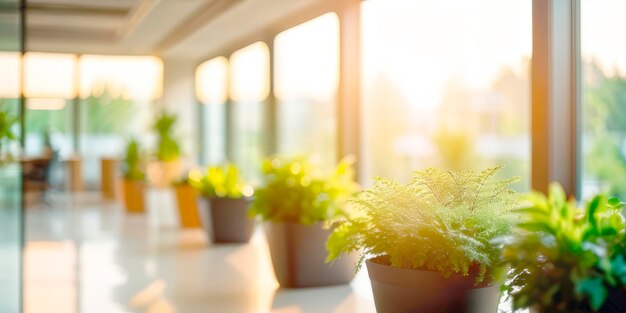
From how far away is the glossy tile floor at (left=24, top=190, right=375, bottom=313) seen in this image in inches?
202

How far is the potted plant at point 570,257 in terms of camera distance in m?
2.50

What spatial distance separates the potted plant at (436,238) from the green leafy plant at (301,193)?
6.50 feet

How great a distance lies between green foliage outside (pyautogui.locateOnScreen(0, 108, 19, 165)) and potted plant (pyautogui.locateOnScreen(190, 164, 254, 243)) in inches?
141

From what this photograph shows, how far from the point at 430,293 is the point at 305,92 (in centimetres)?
712

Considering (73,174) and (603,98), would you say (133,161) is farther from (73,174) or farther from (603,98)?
(603,98)

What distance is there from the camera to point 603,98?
4414 millimetres

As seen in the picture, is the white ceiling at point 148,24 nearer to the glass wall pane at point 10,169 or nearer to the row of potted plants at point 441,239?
the glass wall pane at point 10,169

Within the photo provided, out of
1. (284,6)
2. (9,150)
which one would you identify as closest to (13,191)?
(9,150)

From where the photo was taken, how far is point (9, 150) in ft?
15.3

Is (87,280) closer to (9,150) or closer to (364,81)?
(9,150)

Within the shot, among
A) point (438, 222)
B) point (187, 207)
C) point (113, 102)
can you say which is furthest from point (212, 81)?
point (438, 222)

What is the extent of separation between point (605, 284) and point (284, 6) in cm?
641

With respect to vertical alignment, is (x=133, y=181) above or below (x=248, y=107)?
below

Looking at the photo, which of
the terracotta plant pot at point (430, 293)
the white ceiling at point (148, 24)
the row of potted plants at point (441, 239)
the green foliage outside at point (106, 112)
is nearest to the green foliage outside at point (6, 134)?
the row of potted plants at point (441, 239)
